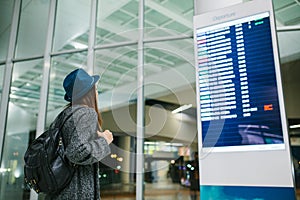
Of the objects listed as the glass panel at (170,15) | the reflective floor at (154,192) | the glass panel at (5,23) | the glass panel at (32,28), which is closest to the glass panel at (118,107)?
the reflective floor at (154,192)

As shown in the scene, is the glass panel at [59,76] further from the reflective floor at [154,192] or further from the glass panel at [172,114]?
the glass panel at [172,114]

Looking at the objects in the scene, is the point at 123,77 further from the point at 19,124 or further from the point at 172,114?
the point at 19,124

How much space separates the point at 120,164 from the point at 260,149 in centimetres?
83

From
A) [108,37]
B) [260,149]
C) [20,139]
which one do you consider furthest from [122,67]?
[20,139]

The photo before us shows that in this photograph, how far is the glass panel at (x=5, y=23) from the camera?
12.8 feet

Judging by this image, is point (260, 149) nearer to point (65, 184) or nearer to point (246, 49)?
point (246, 49)

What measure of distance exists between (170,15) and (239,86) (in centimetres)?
202

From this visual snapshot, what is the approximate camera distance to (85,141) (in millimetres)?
1311

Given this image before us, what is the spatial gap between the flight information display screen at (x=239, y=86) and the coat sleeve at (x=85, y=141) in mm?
690

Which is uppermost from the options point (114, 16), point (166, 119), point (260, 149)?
point (114, 16)

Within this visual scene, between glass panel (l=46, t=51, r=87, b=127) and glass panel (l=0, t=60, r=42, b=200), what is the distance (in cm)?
20

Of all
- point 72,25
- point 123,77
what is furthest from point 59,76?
point 123,77

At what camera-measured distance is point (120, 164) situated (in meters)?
1.72

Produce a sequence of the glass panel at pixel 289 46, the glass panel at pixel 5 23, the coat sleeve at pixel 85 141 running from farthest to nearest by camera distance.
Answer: the glass panel at pixel 5 23 → the glass panel at pixel 289 46 → the coat sleeve at pixel 85 141
